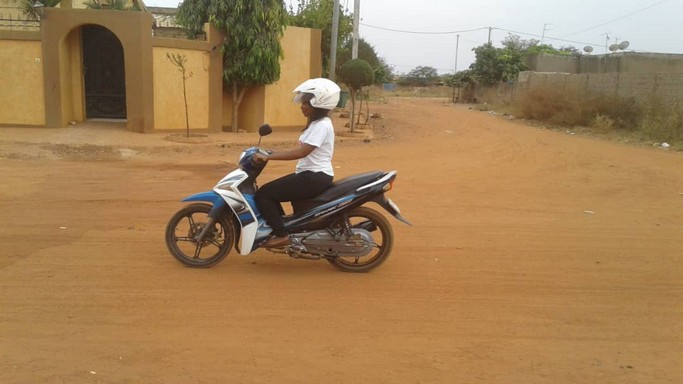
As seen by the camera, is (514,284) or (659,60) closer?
(514,284)

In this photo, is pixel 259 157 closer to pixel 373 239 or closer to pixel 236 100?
pixel 373 239

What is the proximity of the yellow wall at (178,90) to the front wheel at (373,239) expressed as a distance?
11.0 m

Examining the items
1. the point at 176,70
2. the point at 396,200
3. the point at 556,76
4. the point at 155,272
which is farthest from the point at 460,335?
the point at 556,76

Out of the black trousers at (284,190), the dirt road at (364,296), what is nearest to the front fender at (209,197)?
the black trousers at (284,190)

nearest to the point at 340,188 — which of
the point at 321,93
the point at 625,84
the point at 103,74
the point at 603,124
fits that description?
the point at 321,93

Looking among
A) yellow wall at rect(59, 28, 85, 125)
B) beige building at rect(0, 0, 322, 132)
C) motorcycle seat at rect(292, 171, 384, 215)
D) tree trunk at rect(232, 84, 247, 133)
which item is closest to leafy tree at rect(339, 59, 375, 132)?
beige building at rect(0, 0, 322, 132)

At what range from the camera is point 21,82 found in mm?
14570

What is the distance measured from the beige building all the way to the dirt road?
5.85 meters

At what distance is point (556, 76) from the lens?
24.9 meters

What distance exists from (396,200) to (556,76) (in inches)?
747

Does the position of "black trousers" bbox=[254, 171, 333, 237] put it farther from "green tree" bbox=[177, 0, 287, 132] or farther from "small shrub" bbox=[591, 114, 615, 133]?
"small shrub" bbox=[591, 114, 615, 133]

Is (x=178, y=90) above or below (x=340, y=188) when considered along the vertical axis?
above

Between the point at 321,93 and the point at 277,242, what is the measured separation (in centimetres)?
134

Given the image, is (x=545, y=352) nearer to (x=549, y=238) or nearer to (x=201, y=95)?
(x=549, y=238)
